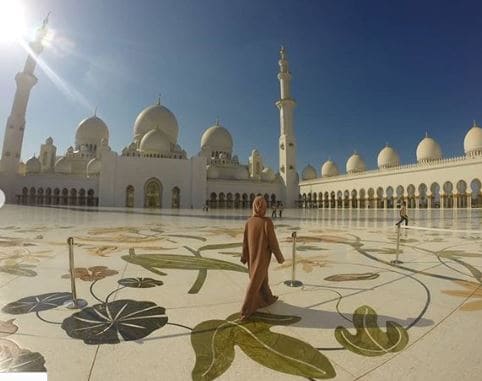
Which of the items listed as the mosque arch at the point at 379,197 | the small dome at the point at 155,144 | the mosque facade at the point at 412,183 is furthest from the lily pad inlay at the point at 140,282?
the mosque arch at the point at 379,197

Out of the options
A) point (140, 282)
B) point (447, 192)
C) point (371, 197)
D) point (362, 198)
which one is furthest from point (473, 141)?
point (140, 282)

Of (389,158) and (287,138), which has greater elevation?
(287,138)

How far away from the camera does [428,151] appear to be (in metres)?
27.3

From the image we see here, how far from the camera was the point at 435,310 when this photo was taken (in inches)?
78.4

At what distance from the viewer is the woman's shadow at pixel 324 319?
1771 millimetres

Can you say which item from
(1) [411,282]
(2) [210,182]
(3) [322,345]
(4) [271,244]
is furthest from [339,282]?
(2) [210,182]

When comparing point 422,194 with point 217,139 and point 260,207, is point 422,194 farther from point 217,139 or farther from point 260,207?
point 260,207

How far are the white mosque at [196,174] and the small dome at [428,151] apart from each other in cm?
8

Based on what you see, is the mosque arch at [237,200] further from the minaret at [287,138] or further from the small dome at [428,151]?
the small dome at [428,151]

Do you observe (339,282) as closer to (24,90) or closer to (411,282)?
(411,282)

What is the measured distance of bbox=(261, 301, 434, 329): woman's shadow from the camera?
1771 millimetres

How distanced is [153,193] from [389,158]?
24002 millimetres

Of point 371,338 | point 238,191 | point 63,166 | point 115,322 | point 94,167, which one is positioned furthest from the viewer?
point 63,166

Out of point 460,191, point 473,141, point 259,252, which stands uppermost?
point 473,141
